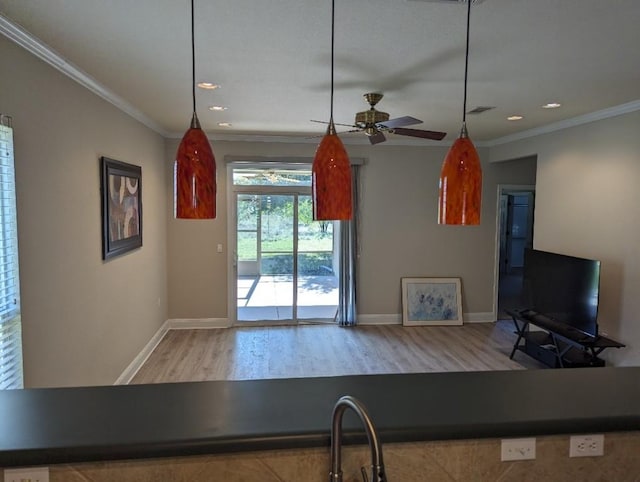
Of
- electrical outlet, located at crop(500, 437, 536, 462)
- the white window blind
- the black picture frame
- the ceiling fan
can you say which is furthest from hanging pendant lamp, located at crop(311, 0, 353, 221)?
the black picture frame

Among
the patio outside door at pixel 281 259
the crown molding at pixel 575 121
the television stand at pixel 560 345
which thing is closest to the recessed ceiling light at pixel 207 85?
the patio outside door at pixel 281 259

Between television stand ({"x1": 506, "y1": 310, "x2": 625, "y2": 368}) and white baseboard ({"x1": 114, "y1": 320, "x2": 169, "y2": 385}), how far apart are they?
4.11 meters

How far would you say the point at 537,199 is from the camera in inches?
198

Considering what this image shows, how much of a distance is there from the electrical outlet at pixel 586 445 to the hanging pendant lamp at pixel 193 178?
118cm

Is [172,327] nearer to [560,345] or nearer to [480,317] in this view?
[480,317]

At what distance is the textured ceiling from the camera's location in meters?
1.96

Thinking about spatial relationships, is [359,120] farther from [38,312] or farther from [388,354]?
[388,354]

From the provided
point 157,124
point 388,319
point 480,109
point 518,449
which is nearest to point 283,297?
point 388,319

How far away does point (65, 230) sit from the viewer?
2.79 metres

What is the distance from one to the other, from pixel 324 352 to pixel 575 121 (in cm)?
370

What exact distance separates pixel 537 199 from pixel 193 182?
193 inches

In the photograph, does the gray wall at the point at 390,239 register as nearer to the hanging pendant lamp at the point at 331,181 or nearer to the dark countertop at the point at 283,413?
the dark countertop at the point at 283,413

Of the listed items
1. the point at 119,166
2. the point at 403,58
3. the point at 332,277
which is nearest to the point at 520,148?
the point at 332,277

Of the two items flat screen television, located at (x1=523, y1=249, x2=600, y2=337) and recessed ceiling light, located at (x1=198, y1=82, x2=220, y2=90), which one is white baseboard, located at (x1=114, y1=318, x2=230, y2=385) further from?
flat screen television, located at (x1=523, y1=249, x2=600, y2=337)
